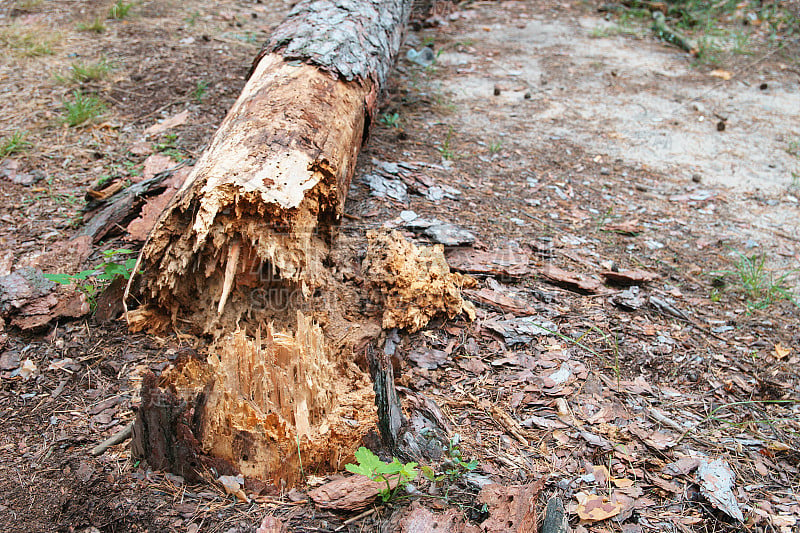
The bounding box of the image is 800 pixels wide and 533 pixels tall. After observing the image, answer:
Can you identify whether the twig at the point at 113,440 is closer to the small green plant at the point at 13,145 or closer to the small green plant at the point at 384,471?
the small green plant at the point at 384,471

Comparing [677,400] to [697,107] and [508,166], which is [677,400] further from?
[697,107]

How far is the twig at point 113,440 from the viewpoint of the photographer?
1909 millimetres

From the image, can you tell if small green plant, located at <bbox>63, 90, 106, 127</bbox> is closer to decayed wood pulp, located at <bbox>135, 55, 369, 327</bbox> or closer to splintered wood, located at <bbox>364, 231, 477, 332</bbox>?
decayed wood pulp, located at <bbox>135, 55, 369, 327</bbox>

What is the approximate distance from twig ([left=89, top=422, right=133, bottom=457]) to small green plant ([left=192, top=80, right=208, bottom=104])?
2.99 m

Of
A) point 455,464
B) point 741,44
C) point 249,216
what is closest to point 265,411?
point 455,464

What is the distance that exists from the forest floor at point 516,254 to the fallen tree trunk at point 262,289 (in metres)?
0.15

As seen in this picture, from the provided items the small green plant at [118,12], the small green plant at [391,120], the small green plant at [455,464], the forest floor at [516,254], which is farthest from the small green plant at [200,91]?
the small green plant at [455,464]

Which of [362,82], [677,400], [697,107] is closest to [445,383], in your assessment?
[677,400]

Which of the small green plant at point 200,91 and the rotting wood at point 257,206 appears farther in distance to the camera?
the small green plant at point 200,91

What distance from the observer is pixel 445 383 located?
232 cm

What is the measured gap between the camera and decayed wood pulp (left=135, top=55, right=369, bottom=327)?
2.21 meters

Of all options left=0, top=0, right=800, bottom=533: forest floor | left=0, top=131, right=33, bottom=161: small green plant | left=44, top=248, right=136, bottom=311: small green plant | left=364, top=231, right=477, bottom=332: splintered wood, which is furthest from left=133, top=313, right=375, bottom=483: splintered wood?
left=0, top=131, right=33, bottom=161: small green plant

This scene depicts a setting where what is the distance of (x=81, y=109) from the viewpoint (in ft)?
13.0

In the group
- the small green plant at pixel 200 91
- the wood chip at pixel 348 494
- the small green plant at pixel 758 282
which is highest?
the small green plant at pixel 200 91
